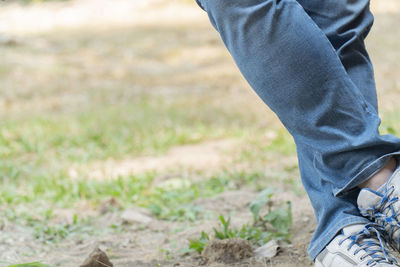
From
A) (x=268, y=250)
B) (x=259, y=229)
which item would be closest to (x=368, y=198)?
(x=268, y=250)

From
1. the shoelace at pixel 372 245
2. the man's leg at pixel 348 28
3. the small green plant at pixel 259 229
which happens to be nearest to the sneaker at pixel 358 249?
the shoelace at pixel 372 245

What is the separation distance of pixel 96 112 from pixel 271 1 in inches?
140

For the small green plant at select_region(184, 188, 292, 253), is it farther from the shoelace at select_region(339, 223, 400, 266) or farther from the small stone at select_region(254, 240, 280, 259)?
the shoelace at select_region(339, 223, 400, 266)

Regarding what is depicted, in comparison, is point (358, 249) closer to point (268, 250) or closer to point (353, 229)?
point (353, 229)

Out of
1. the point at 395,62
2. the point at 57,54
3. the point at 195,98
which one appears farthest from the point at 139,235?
the point at 57,54

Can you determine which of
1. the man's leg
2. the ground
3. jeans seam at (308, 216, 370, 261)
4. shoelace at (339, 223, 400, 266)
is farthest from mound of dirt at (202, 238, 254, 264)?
the man's leg

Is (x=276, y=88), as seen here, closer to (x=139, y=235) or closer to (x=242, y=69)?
(x=242, y=69)

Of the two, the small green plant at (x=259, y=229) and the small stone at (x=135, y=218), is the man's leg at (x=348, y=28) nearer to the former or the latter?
the small green plant at (x=259, y=229)

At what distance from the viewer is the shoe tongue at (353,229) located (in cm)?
133

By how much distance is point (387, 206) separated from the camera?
1.29 metres

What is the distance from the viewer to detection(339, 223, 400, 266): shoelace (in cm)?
126

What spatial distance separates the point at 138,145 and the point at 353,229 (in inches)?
103

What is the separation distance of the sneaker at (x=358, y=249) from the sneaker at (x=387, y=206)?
27mm

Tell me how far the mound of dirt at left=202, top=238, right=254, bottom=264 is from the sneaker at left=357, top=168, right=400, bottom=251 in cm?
46
